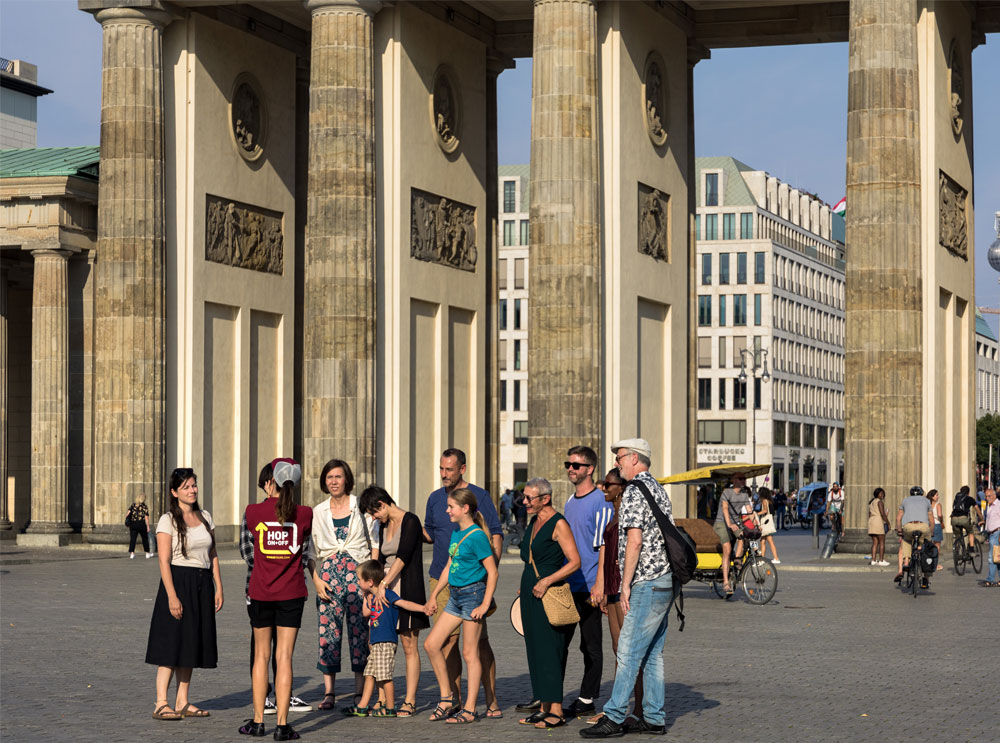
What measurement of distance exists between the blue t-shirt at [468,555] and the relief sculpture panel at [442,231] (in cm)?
3110

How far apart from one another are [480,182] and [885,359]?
47.3 feet

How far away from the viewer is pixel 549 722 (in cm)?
1502

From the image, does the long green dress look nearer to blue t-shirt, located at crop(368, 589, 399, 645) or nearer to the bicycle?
blue t-shirt, located at crop(368, 589, 399, 645)

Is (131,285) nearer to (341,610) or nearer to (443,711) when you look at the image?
(341,610)

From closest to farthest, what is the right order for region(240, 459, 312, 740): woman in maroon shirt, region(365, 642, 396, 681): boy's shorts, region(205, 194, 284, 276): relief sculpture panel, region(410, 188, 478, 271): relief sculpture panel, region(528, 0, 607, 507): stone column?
1. region(240, 459, 312, 740): woman in maroon shirt
2. region(365, 642, 396, 681): boy's shorts
3. region(528, 0, 607, 507): stone column
4. region(410, 188, 478, 271): relief sculpture panel
5. region(205, 194, 284, 276): relief sculpture panel

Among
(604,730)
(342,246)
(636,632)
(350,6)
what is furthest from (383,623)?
(350,6)

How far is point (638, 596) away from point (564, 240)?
2838 centimetres

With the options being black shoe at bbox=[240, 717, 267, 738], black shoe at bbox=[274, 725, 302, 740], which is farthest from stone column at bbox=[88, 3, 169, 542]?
black shoe at bbox=[274, 725, 302, 740]

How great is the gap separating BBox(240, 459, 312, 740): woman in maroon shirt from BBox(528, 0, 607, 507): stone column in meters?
27.3

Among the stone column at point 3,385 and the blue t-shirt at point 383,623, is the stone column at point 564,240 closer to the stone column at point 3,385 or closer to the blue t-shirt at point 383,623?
the stone column at point 3,385

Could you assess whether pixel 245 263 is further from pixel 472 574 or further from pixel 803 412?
pixel 803 412

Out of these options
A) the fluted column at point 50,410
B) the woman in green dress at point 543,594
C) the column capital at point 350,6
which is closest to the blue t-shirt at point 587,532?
the woman in green dress at point 543,594

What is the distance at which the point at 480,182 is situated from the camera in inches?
1964

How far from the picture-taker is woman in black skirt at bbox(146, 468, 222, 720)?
15290 mm
